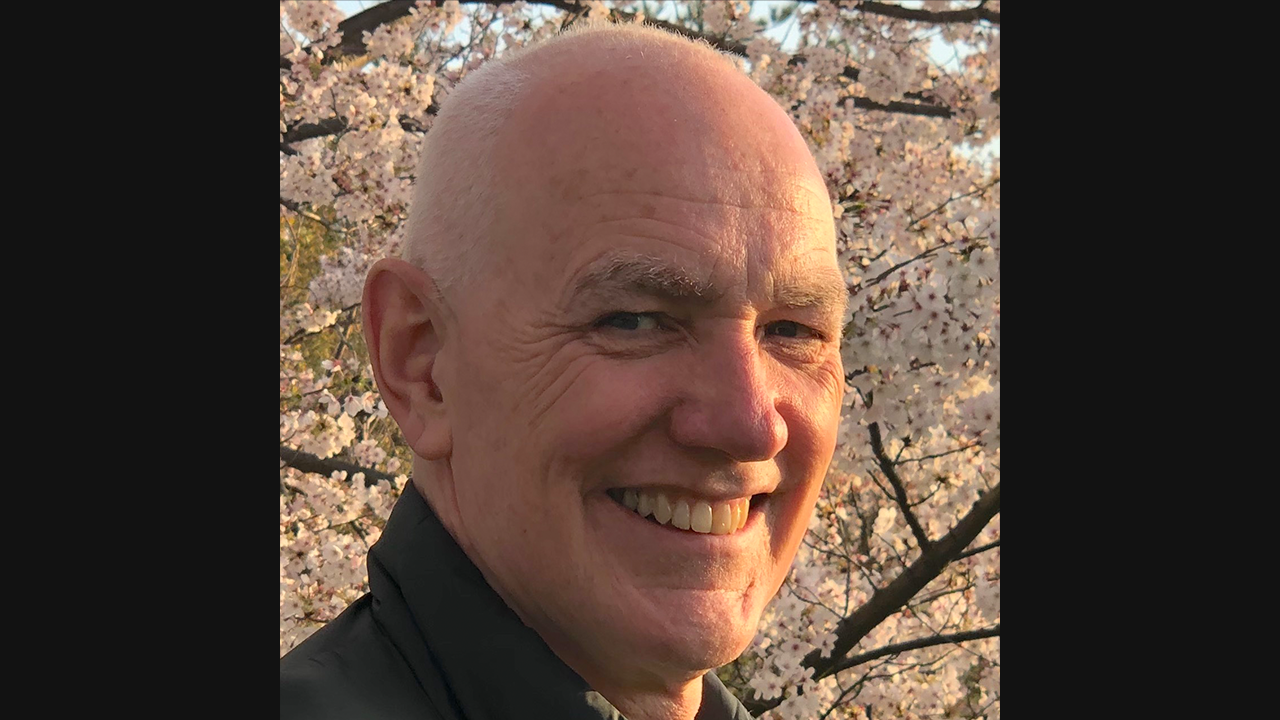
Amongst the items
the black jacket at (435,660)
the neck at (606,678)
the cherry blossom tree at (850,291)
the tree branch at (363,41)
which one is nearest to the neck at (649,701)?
the neck at (606,678)

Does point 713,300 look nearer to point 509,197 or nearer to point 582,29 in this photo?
point 509,197

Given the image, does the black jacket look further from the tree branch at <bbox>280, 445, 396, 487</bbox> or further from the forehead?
the tree branch at <bbox>280, 445, 396, 487</bbox>

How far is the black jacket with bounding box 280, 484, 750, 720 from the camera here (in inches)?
83.4

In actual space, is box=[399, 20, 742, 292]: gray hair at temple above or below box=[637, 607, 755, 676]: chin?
above

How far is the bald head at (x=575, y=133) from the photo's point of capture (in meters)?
2.21

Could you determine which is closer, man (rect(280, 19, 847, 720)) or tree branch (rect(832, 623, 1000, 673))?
man (rect(280, 19, 847, 720))

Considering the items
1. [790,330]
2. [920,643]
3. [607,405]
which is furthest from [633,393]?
[920,643]

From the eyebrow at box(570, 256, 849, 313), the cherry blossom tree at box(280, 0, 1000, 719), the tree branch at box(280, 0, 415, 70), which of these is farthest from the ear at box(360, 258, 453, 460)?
the tree branch at box(280, 0, 415, 70)

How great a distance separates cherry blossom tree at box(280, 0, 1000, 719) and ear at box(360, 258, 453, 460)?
441 centimetres

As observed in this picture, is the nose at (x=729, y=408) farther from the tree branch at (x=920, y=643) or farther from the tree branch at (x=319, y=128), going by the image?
the tree branch at (x=319, y=128)

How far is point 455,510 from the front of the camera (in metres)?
2.34

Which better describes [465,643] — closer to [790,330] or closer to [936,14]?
[790,330]

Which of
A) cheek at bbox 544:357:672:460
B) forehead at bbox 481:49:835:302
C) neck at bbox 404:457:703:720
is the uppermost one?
forehead at bbox 481:49:835:302

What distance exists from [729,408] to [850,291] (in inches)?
186
